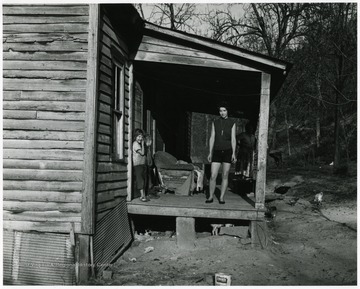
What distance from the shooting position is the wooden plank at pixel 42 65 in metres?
5.71

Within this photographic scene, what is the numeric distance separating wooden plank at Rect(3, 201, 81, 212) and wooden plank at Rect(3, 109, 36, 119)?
1.31 meters

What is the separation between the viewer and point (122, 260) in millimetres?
6660

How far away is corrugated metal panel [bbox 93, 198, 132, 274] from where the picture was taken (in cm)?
593

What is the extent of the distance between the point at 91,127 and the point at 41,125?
794mm

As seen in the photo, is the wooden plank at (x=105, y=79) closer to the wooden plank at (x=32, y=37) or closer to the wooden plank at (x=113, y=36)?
the wooden plank at (x=113, y=36)

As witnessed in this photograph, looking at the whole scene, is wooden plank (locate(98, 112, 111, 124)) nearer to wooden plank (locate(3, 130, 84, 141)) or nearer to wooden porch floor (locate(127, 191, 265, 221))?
wooden plank (locate(3, 130, 84, 141))

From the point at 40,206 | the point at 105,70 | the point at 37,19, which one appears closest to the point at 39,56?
the point at 37,19

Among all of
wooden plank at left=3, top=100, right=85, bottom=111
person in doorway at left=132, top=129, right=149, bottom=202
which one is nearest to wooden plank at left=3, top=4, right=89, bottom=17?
wooden plank at left=3, top=100, right=85, bottom=111

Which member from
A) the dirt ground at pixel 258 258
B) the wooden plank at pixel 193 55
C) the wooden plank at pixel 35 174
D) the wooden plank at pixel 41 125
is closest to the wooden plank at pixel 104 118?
the wooden plank at pixel 41 125

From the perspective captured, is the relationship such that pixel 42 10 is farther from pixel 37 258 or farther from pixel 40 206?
pixel 37 258

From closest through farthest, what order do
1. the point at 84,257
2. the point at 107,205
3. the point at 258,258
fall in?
the point at 84,257 < the point at 107,205 < the point at 258,258

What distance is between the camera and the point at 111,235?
21.4 ft

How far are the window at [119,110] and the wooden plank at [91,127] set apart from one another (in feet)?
4.41

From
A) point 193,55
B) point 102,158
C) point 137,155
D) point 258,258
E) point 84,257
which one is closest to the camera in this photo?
point 84,257
